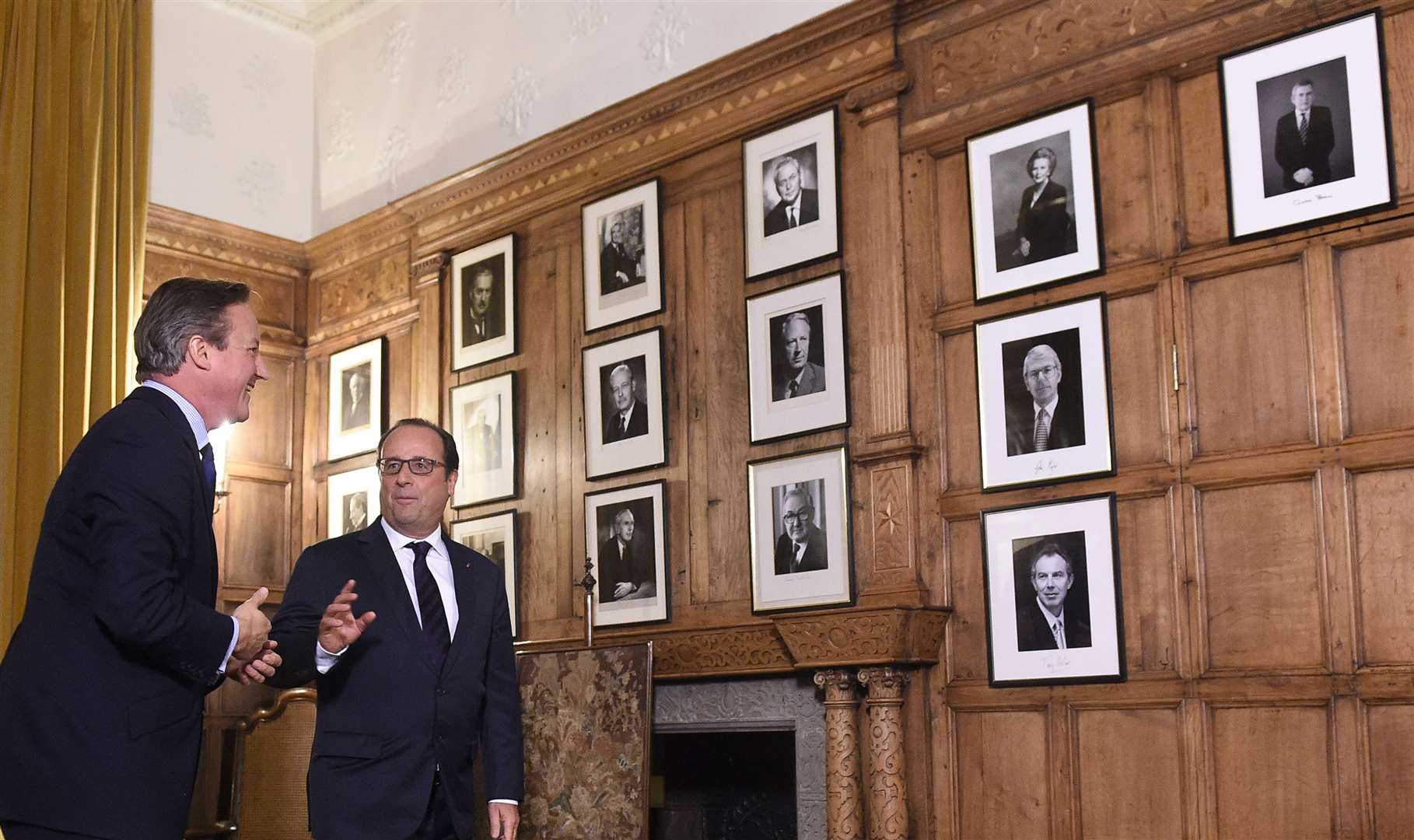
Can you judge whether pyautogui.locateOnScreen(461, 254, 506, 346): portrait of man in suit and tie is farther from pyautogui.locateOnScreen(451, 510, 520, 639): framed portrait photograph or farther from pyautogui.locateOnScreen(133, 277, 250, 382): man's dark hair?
pyautogui.locateOnScreen(133, 277, 250, 382): man's dark hair

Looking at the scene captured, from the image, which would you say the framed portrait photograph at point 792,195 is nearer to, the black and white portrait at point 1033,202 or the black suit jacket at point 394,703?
the black and white portrait at point 1033,202

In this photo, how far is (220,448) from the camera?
26.8ft

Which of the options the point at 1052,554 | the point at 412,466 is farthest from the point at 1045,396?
the point at 412,466

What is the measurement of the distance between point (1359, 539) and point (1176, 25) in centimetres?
190

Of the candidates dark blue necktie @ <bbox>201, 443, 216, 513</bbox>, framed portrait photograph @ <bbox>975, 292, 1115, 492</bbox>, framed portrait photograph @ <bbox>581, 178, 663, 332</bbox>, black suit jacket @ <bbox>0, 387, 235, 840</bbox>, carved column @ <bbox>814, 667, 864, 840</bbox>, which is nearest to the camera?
black suit jacket @ <bbox>0, 387, 235, 840</bbox>

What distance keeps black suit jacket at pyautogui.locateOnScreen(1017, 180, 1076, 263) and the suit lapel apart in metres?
2.59

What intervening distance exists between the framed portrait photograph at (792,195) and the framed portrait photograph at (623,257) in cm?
58

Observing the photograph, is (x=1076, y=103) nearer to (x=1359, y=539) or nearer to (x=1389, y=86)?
(x=1389, y=86)

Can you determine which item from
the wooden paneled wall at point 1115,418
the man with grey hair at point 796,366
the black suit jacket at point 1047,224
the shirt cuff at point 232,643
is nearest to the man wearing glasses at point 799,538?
the wooden paneled wall at point 1115,418

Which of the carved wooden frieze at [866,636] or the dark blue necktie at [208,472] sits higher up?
the dark blue necktie at [208,472]

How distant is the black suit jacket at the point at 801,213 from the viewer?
19.4 ft

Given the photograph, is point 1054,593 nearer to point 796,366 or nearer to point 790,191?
point 796,366

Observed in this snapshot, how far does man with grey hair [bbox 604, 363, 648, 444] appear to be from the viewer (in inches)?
257

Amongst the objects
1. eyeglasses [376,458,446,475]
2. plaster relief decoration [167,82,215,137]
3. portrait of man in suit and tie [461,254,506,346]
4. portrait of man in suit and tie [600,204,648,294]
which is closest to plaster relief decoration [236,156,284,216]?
plaster relief decoration [167,82,215,137]
